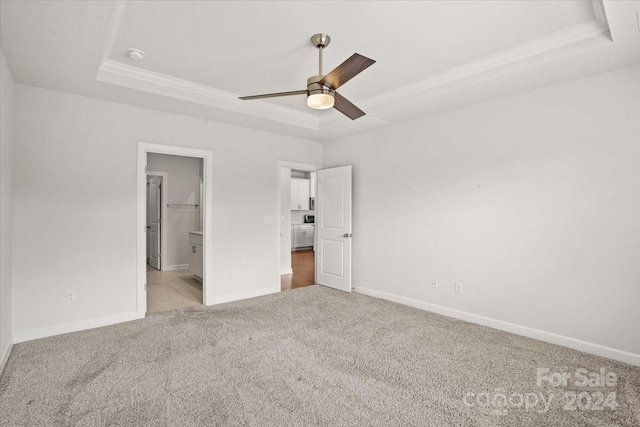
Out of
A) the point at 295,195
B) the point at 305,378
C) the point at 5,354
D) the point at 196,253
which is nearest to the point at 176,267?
the point at 196,253

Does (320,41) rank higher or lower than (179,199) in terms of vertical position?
higher

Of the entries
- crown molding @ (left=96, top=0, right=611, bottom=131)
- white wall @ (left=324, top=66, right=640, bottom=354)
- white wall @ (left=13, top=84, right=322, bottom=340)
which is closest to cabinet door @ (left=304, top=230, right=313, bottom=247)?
white wall @ (left=324, top=66, right=640, bottom=354)

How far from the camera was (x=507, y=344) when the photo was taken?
9.89 ft

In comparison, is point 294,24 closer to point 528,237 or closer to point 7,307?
point 528,237

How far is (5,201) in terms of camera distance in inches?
107

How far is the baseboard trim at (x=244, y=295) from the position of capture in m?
4.36

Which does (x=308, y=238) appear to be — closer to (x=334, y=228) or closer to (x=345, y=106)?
(x=334, y=228)

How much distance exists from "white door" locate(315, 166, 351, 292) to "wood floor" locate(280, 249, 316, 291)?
37 cm

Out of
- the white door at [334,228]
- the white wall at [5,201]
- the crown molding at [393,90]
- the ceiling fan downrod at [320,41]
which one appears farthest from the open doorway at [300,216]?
the white wall at [5,201]

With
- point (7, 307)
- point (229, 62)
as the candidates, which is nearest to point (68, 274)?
point (7, 307)

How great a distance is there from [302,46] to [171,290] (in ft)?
13.5

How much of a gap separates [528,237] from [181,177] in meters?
6.46

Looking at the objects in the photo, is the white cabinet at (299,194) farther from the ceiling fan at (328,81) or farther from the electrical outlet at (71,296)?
the ceiling fan at (328,81)

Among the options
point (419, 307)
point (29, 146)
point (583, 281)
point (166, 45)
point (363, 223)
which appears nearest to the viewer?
point (166, 45)
